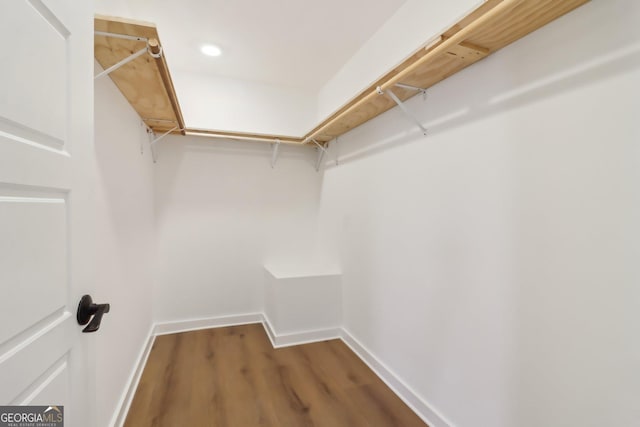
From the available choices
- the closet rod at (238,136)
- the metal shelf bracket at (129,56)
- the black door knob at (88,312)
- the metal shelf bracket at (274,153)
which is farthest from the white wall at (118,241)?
the metal shelf bracket at (274,153)

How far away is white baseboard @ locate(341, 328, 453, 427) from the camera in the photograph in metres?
1.53

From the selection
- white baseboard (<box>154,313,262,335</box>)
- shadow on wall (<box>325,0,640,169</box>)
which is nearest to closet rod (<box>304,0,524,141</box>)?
shadow on wall (<box>325,0,640,169</box>)

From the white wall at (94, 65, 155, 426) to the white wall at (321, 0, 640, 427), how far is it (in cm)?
162

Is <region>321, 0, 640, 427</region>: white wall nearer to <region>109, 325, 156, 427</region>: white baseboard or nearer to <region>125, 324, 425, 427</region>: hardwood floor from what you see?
<region>125, 324, 425, 427</region>: hardwood floor

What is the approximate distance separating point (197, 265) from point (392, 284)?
6.22 feet

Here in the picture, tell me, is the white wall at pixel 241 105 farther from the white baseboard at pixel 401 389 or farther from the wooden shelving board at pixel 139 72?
the white baseboard at pixel 401 389

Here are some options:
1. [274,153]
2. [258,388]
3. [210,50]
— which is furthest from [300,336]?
[210,50]

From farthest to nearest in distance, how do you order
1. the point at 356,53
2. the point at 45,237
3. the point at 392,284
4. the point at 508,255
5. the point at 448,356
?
the point at 356,53 < the point at 392,284 < the point at 448,356 < the point at 508,255 < the point at 45,237

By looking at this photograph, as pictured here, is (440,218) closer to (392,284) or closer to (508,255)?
(508,255)

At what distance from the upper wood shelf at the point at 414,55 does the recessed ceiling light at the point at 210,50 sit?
0.66 metres

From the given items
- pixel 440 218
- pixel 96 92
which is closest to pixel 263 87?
pixel 96 92

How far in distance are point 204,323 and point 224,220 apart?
1.02 m

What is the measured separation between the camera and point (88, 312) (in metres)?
0.77

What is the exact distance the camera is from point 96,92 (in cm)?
131
